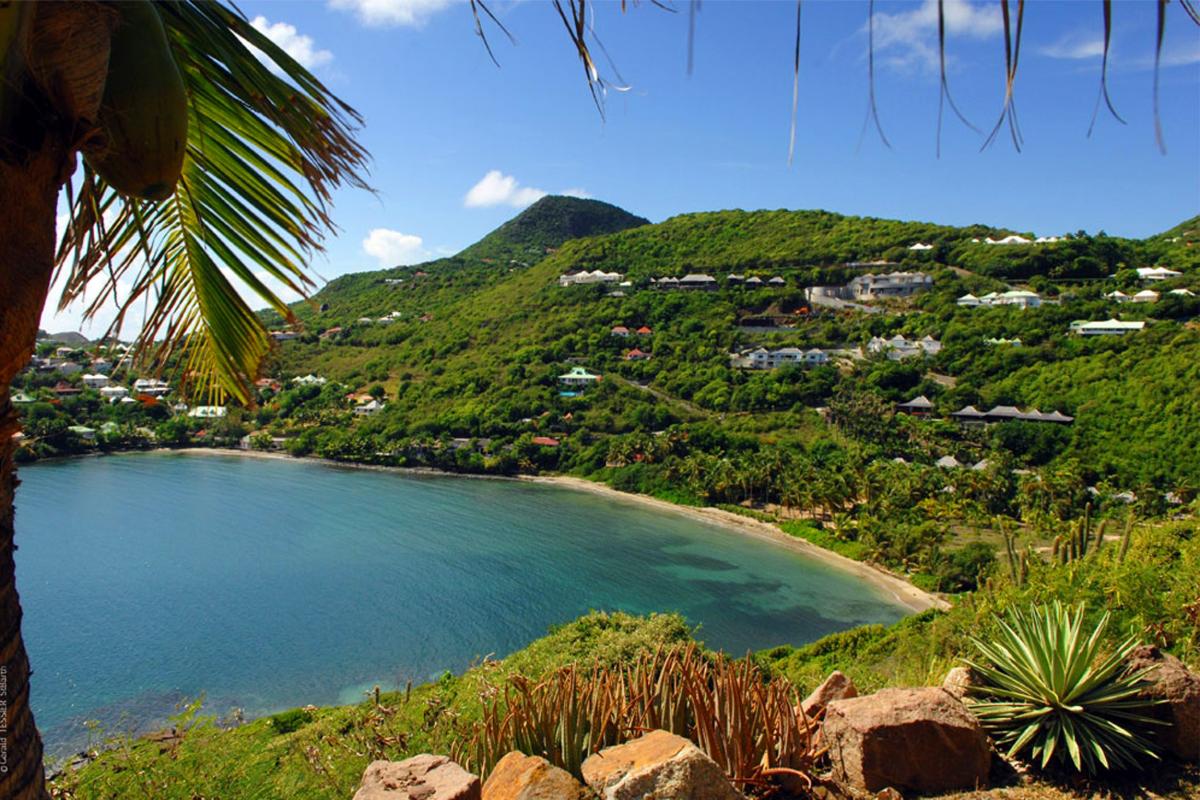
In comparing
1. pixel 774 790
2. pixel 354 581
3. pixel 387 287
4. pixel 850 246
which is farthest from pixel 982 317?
pixel 387 287

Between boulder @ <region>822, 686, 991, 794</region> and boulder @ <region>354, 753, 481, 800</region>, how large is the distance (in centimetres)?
178

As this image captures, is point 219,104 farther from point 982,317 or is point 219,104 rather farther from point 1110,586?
point 982,317

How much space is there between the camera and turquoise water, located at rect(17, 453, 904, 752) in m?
20.7

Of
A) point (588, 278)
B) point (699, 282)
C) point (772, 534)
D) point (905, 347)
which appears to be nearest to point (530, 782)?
point (772, 534)

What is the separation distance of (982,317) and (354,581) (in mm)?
50008

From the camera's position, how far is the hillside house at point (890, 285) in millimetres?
68000

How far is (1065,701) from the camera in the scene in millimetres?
3562

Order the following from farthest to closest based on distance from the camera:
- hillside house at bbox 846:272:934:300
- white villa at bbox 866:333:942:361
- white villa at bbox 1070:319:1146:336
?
hillside house at bbox 846:272:934:300
white villa at bbox 866:333:942:361
white villa at bbox 1070:319:1146:336

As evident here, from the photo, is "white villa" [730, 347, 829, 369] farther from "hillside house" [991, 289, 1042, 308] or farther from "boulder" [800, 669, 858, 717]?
"boulder" [800, 669, 858, 717]

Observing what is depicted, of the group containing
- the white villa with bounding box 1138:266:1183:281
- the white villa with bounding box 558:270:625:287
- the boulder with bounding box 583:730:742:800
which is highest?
the white villa with bounding box 558:270:625:287

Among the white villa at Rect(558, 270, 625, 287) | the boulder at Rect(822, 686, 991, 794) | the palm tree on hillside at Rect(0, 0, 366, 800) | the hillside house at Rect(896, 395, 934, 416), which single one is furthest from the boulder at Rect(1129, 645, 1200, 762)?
the white villa at Rect(558, 270, 625, 287)

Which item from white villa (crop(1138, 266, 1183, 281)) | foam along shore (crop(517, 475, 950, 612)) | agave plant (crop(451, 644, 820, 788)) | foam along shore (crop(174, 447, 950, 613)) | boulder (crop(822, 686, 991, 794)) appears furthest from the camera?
white villa (crop(1138, 266, 1183, 281))

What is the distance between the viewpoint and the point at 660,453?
4588cm

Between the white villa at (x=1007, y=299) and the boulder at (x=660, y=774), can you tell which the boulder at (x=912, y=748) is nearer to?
the boulder at (x=660, y=774)
